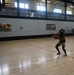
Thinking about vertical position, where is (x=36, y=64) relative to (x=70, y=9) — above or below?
below

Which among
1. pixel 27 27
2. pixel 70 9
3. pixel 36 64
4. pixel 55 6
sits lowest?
pixel 36 64

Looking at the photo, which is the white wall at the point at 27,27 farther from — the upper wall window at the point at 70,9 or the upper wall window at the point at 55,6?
the upper wall window at the point at 70,9

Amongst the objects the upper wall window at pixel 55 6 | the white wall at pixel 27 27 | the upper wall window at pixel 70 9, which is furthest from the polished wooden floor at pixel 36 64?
the upper wall window at pixel 70 9

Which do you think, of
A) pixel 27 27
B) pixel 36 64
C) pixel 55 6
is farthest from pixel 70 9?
pixel 36 64

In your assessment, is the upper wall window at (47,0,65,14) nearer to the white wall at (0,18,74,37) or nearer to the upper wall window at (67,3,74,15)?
the upper wall window at (67,3,74,15)

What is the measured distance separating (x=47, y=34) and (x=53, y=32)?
132 centimetres

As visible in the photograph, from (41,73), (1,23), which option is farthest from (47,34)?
(41,73)

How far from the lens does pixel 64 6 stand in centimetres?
2434

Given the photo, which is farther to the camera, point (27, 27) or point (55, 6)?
point (55, 6)

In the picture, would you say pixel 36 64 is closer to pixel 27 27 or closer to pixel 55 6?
pixel 27 27

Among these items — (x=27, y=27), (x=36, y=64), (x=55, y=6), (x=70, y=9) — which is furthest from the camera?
(x=70, y=9)

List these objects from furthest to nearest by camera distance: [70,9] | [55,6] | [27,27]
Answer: [70,9] → [55,6] → [27,27]

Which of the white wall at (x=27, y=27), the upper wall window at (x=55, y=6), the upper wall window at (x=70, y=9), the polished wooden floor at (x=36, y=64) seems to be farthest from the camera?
the upper wall window at (x=70, y=9)

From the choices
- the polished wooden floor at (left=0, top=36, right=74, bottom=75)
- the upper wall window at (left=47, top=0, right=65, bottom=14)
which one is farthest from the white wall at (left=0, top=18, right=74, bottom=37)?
the polished wooden floor at (left=0, top=36, right=74, bottom=75)
